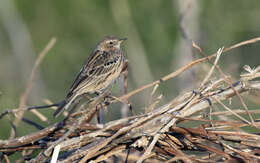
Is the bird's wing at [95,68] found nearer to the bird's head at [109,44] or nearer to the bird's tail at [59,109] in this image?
the bird's head at [109,44]

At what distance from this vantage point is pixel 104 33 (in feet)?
73.5

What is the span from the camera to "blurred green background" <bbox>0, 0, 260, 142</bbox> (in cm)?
1881

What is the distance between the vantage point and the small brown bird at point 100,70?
21.6ft

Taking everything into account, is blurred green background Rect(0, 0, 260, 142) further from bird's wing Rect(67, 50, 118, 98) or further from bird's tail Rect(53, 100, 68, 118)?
bird's tail Rect(53, 100, 68, 118)

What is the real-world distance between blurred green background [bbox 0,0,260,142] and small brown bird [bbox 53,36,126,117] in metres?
9.34

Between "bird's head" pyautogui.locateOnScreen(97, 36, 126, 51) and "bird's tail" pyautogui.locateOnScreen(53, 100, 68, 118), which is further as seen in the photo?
"bird's head" pyautogui.locateOnScreen(97, 36, 126, 51)

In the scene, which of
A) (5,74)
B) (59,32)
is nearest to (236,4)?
(59,32)

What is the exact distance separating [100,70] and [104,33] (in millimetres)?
15460

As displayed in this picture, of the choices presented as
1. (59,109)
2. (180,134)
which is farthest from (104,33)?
(180,134)

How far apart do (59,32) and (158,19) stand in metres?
5.38

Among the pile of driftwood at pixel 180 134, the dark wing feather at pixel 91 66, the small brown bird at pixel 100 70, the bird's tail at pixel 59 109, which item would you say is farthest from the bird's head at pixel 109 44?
the pile of driftwood at pixel 180 134

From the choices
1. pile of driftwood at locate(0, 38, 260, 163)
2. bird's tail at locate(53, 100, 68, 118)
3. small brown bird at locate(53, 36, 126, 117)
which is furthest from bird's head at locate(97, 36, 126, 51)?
pile of driftwood at locate(0, 38, 260, 163)

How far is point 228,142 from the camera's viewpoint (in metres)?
3.96

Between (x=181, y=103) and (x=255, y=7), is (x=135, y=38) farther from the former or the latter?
(x=181, y=103)
